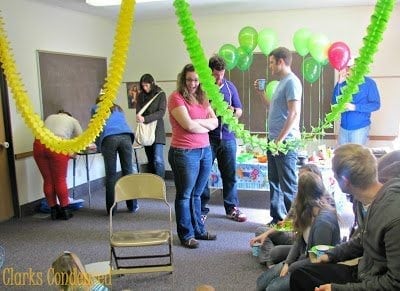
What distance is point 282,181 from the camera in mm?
3525

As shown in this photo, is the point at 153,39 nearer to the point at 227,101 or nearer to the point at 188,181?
the point at 227,101

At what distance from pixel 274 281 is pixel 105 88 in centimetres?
148

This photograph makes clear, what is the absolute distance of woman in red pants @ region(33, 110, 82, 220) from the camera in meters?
4.30

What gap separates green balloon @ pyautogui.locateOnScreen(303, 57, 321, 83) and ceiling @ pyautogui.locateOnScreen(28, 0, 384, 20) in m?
0.74

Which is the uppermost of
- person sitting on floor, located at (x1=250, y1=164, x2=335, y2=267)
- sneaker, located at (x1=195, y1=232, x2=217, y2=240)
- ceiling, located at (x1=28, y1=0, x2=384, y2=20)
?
ceiling, located at (x1=28, y1=0, x2=384, y2=20)

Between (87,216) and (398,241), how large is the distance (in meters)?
3.63

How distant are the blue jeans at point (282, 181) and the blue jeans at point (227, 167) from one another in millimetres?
475

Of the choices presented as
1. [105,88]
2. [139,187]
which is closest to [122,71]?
[105,88]

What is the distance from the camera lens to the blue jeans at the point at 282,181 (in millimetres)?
3484

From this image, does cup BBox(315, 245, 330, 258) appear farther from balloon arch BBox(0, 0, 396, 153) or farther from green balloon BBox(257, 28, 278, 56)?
green balloon BBox(257, 28, 278, 56)

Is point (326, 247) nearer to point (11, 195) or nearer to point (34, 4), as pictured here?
point (11, 195)

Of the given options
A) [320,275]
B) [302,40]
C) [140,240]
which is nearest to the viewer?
[320,275]

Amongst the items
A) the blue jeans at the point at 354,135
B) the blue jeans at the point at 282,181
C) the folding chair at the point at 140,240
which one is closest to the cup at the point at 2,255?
the folding chair at the point at 140,240

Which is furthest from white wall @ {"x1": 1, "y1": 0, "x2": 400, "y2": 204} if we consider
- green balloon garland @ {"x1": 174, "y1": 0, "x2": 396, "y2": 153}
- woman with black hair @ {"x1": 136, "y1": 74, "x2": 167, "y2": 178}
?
green balloon garland @ {"x1": 174, "y1": 0, "x2": 396, "y2": 153}
